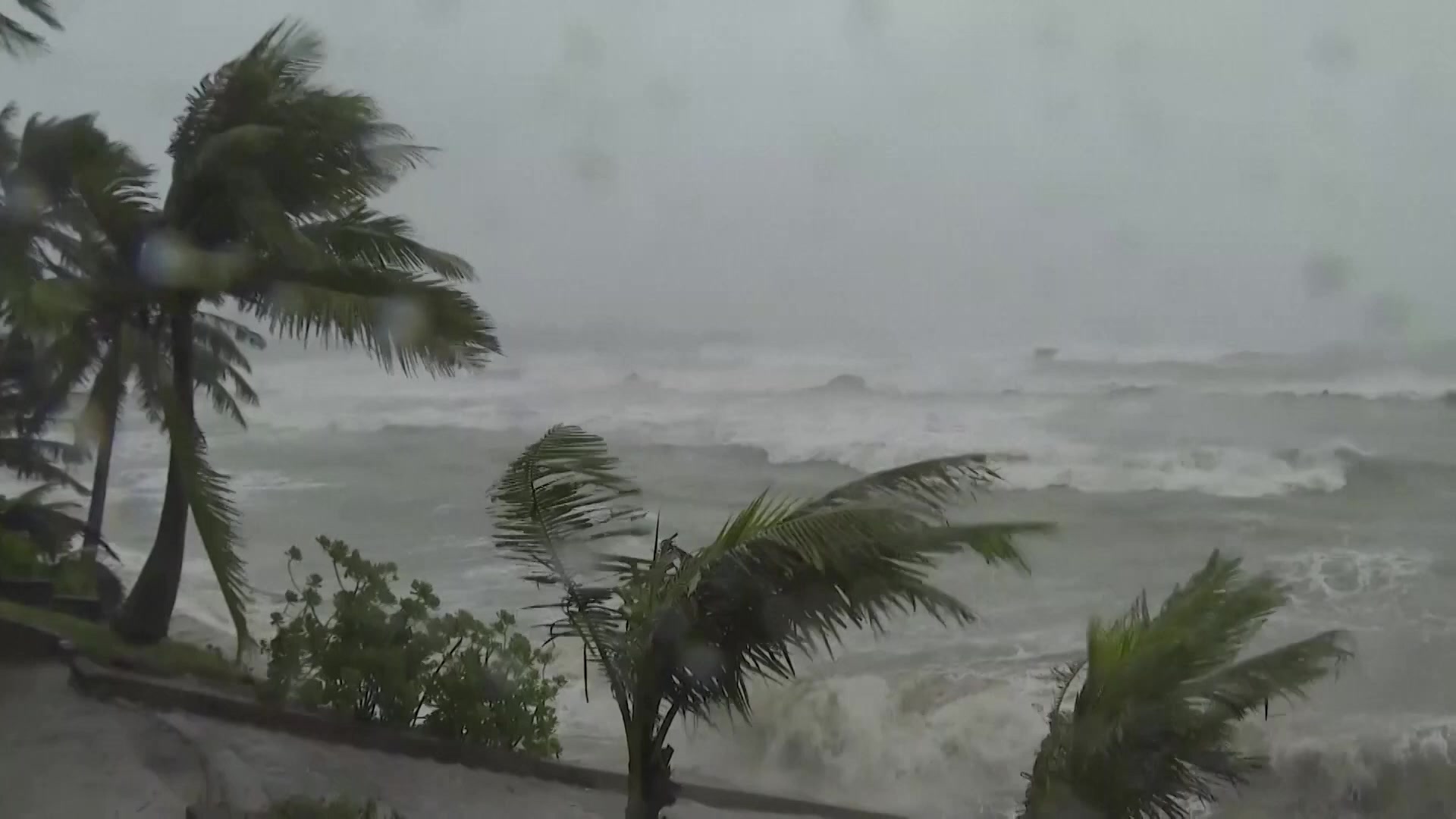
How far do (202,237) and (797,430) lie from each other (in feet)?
14.2

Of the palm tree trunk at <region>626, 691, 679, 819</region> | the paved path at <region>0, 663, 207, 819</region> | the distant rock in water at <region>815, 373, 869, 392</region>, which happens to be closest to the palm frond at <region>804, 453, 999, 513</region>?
the palm tree trunk at <region>626, 691, 679, 819</region>

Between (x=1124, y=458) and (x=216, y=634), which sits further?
(x=1124, y=458)

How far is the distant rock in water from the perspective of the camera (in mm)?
8039

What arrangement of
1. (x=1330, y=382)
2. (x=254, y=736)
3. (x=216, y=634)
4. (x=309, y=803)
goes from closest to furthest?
1. (x=309, y=803)
2. (x=254, y=736)
3. (x=216, y=634)
4. (x=1330, y=382)

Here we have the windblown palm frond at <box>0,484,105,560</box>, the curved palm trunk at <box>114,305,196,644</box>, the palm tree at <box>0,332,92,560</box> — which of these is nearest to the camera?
the curved palm trunk at <box>114,305,196,644</box>

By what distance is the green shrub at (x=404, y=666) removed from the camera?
17.0 ft

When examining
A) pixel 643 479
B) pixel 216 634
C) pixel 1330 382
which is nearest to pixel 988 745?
pixel 643 479

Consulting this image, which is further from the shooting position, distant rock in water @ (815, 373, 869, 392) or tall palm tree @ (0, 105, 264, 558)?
distant rock in water @ (815, 373, 869, 392)

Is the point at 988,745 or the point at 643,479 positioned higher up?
the point at 643,479

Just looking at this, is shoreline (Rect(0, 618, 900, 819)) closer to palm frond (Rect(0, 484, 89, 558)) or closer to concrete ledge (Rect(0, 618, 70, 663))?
concrete ledge (Rect(0, 618, 70, 663))

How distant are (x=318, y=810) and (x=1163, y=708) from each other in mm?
3284

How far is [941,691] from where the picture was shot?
21.9ft

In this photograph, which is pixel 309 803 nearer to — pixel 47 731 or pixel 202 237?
pixel 47 731

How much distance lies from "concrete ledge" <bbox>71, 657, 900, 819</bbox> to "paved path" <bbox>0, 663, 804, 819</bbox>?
0.16ft
